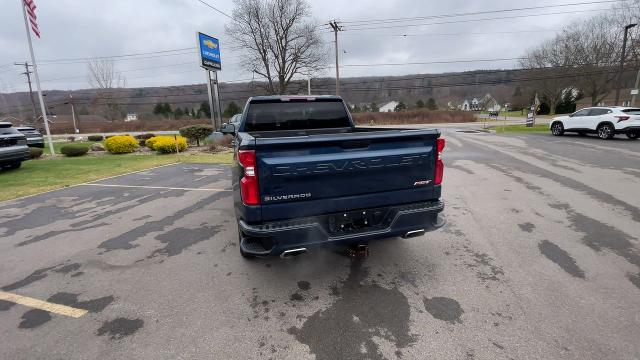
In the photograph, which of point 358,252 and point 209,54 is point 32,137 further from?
point 358,252

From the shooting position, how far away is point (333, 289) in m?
3.20

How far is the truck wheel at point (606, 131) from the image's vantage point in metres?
15.4

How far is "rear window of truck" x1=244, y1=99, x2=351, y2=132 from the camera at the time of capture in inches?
185

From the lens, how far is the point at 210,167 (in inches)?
434

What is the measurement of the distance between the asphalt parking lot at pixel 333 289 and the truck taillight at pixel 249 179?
1052 millimetres

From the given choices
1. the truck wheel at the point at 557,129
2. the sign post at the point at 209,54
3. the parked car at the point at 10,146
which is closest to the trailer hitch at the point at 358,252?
the parked car at the point at 10,146

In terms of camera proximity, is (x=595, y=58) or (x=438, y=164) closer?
(x=438, y=164)

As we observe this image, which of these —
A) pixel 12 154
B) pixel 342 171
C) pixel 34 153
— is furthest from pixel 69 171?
pixel 342 171

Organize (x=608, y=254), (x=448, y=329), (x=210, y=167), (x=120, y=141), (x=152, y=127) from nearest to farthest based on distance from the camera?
(x=448, y=329) → (x=608, y=254) → (x=210, y=167) → (x=120, y=141) → (x=152, y=127)

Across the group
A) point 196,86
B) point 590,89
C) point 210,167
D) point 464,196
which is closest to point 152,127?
point 196,86

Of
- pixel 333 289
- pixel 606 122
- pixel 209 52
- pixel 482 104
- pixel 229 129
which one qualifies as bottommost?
pixel 333 289

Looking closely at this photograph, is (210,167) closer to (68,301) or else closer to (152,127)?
(68,301)

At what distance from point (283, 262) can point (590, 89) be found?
58.9m

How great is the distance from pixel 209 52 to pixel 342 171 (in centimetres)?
2072
